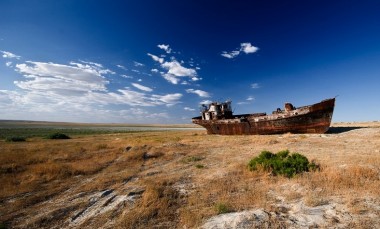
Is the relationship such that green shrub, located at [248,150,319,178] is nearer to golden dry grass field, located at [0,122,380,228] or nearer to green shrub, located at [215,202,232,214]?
golden dry grass field, located at [0,122,380,228]

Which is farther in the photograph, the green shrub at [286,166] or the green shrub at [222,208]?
the green shrub at [286,166]

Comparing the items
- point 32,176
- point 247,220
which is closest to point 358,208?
point 247,220

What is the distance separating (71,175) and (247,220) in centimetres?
1040

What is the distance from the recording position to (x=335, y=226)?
16.3 ft

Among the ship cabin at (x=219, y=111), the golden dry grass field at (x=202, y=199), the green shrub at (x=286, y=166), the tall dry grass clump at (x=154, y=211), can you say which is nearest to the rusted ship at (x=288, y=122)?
the ship cabin at (x=219, y=111)

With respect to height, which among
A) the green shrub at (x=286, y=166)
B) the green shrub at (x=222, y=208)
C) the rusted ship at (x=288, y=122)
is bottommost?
the green shrub at (x=222, y=208)

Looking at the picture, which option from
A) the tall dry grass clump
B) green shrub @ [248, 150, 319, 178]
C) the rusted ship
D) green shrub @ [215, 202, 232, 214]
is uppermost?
the rusted ship

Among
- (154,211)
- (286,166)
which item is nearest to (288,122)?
(286,166)

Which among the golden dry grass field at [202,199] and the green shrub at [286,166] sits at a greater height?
the green shrub at [286,166]

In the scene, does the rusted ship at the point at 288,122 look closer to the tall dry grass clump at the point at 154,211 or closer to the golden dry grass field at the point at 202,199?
the golden dry grass field at the point at 202,199

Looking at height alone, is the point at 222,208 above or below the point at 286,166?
below

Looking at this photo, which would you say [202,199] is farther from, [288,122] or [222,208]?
[288,122]

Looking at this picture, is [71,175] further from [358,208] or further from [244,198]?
[358,208]

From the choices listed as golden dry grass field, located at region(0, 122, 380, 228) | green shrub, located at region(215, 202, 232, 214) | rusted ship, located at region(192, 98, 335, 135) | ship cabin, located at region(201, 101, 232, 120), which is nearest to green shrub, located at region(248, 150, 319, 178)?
golden dry grass field, located at region(0, 122, 380, 228)
